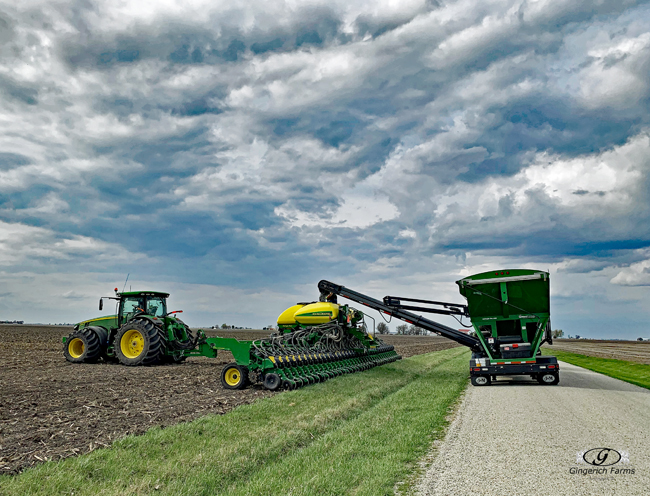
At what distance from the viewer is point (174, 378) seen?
13.7 metres

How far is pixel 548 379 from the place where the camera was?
47.8 feet

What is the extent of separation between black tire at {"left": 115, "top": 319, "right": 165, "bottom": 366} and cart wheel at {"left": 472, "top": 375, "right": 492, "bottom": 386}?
10.8 m

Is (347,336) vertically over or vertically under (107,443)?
over

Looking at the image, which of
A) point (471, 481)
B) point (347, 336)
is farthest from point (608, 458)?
point (347, 336)

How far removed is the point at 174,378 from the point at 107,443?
7368 millimetres

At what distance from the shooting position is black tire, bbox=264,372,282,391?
1188 cm

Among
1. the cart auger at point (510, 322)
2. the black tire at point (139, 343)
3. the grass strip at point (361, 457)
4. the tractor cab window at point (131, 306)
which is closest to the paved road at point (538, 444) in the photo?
the grass strip at point (361, 457)

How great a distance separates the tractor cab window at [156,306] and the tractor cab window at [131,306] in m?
0.33

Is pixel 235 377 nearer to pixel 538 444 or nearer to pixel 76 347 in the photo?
Result: pixel 538 444

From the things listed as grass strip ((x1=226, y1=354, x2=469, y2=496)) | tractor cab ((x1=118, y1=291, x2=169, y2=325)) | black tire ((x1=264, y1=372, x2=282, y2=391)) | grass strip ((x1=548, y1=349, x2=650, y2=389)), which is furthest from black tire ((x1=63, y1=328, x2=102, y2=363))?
grass strip ((x1=548, y1=349, x2=650, y2=389))

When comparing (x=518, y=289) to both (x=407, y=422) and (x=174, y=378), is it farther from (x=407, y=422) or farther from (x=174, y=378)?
(x=174, y=378)

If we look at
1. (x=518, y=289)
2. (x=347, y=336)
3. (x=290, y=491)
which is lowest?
(x=290, y=491)

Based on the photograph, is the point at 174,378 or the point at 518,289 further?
the point at 518,289

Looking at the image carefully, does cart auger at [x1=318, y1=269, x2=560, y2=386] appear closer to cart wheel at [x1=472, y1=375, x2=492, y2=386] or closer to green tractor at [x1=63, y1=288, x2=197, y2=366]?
cart wheel at [x1=472, y1=375, x2=492, y2=386]
